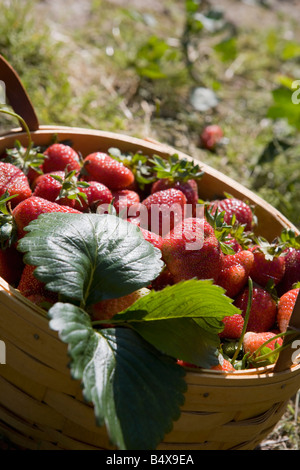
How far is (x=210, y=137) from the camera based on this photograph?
2.25 meters

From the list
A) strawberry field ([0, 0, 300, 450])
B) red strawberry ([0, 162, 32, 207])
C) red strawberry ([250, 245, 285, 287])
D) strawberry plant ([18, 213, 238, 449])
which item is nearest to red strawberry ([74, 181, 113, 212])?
strawberry field ([0, 0, 300, 450])

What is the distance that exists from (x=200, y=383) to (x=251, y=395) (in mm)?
104

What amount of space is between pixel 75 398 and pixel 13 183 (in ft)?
1.60

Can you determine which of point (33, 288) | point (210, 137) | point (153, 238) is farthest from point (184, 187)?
point (210, 137)

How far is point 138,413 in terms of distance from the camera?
0.80m

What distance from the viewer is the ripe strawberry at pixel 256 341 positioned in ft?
3.46

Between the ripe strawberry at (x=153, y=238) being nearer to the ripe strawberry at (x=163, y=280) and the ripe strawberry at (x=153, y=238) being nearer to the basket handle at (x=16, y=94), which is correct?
the ripe strawberry at (x=163, y=280)

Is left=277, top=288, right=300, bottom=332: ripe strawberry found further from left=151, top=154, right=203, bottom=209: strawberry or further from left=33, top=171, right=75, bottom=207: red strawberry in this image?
left=33, top=171, right=75, bottom=207: red strawberry

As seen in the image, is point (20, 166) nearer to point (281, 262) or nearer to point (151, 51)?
point (281, 262)

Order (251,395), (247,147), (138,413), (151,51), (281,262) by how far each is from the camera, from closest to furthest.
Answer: (138,413) → (251,395) → (281,262) → (247,147) → (151,51)

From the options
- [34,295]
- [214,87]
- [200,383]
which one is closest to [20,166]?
[34,295]

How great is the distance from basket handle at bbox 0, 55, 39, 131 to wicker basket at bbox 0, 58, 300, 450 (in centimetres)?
56

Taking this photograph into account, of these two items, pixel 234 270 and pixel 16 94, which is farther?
pixel 16 94

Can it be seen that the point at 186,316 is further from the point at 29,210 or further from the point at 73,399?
the point at 29,210
